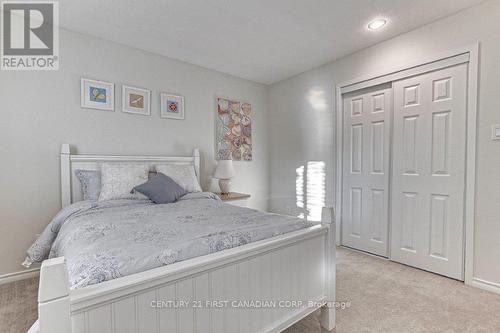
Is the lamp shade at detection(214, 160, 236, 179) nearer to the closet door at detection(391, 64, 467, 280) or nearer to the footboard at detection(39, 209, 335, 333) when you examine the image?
the footboard at detection(39, 209, 335, 333)

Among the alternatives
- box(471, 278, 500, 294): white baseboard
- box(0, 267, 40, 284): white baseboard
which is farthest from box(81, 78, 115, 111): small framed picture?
box(471, 278, 500, 294): white baseboard

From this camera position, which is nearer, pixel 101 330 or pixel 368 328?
pixel 101 330

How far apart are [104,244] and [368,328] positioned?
1.66 metres

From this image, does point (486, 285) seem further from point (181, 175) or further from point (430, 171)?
point (181, 175)

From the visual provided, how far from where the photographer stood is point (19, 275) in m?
2.29

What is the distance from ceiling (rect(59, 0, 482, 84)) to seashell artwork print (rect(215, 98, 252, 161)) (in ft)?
2.41

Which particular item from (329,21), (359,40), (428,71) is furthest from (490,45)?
(329,21)

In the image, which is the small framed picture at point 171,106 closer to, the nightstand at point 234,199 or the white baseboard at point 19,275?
the nightstand at point 234,199

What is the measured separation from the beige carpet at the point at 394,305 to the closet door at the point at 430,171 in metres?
0.27

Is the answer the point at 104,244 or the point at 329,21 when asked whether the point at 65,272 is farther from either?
the point at 329,21

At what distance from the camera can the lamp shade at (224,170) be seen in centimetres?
326

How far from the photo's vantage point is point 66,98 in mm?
2473

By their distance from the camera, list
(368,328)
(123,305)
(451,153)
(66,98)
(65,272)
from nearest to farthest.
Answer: (65,272) < (123,305) < (368,328) < (451,153) < (66,98)

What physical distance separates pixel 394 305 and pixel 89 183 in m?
2.80
